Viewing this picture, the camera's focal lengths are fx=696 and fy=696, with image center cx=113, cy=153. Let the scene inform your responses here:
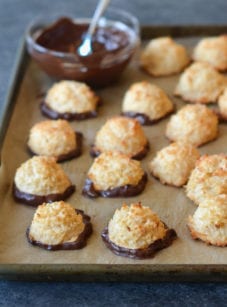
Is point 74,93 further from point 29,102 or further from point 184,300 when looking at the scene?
point 184,300

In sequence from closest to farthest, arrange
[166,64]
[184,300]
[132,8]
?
[184,300]
[166,64]
[132,8]

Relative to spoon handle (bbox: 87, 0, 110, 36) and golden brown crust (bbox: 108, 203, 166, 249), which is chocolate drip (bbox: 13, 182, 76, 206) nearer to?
golden brown crust (bbox: 108, 203, 166, 249)

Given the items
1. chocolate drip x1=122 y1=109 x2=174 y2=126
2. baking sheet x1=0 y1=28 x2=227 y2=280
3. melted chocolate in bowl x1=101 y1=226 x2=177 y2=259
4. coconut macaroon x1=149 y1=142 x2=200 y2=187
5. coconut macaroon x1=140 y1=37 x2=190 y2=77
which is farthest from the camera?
coconut macaroon x1=140 y1=37 x2=190 y2=77

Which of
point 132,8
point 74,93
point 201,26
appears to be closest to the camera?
point 74,93

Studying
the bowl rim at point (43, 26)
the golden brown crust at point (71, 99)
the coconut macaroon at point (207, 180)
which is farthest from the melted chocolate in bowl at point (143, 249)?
the bowl rim at point (43, 26)

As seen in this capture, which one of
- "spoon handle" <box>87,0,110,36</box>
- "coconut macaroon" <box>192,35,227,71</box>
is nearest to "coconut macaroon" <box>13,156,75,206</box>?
"spoon handle" <box>87,0,110,36</box>

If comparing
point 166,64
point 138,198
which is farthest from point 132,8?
point 138,198

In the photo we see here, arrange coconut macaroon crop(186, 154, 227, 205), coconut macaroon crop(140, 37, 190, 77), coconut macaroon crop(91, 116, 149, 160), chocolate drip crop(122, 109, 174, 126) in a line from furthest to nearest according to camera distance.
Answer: coconut macaroon crop(140, 37, 190, 77), chocolate drip crop(122, 109, 174, 126), coconut macaroon crop(91, 116, 149, 160), coconut macaroon crop(186, 154, 227, 205)

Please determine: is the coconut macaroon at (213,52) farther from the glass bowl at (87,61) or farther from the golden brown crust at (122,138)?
the golden brown crust at (122,138)
